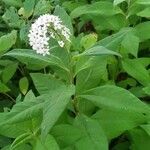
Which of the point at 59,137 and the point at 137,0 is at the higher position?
the point at 137,0

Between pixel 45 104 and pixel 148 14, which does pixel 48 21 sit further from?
pixel 148 14

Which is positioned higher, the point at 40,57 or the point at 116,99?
the point at 40,57

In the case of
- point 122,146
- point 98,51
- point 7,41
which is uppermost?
point 98,51

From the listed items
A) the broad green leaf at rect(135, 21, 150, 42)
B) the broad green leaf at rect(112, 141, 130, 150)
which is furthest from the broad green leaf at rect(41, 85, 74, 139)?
the broad green leaf at rect(135, 21, 150, 42)

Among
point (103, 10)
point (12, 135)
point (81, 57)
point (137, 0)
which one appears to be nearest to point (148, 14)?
point (137, 0)

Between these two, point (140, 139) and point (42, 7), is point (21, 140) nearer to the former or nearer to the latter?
point (140, 139)

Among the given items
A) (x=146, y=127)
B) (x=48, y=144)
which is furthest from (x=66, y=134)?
(x=146, y=127)

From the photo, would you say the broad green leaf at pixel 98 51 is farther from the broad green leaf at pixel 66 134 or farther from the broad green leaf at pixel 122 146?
the broad green leaf at pixel 122 146
